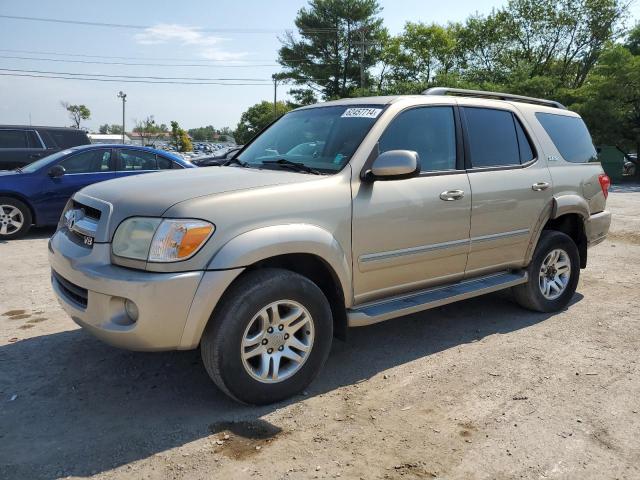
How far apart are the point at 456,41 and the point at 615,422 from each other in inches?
1854

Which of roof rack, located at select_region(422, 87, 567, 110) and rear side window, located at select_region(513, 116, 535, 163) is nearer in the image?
roof rack, located at select_region(422, 87, 567, 110)

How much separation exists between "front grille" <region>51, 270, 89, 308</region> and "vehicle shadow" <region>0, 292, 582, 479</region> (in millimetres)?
637

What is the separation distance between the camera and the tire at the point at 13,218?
8078 mm

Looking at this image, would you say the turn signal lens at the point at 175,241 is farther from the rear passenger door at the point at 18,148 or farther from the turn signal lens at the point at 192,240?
the rear passenger door at the point at 18,148

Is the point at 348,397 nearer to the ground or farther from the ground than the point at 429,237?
nearer to the ground

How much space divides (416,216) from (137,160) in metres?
6.72

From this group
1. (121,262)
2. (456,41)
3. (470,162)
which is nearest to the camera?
(121,262)

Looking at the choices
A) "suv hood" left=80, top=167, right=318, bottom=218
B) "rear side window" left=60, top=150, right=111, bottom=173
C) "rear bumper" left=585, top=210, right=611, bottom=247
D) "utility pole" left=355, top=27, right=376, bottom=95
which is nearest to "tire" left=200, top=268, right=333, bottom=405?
"suv hood" left=80, top=167, right=318, bottom=218

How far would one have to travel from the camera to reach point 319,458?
269 centimetres

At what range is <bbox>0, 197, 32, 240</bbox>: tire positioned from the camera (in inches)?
318

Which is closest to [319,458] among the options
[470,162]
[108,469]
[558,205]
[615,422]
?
[108,469]

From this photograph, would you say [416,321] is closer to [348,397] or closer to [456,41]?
[348,397]

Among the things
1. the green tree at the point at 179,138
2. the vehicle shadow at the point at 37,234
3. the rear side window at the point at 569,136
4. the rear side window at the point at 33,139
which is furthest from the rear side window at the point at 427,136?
the green tree at the point at 179,138

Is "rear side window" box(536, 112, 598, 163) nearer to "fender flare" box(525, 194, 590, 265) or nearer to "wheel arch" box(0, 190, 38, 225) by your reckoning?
"fender flare" box(525, 194, 590, 265)
